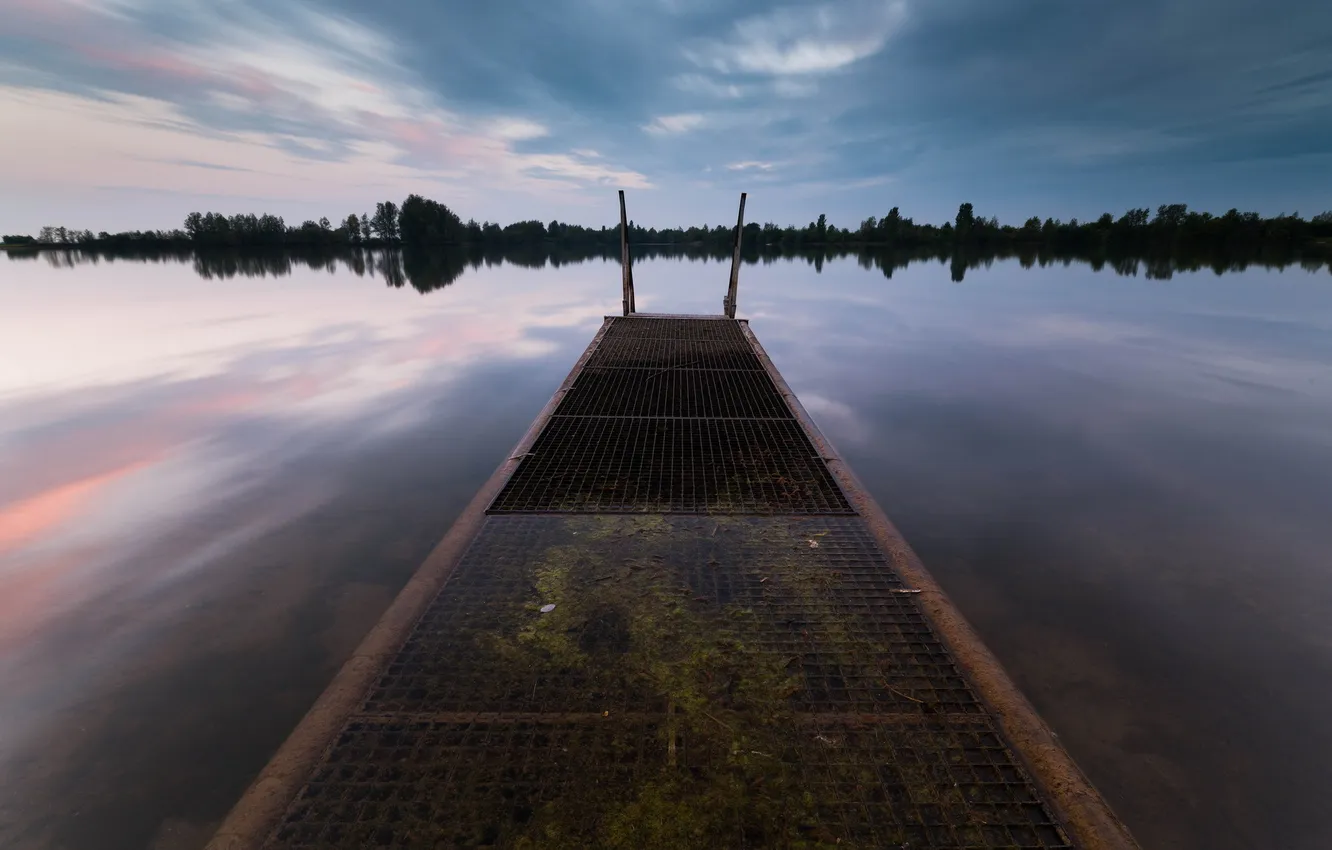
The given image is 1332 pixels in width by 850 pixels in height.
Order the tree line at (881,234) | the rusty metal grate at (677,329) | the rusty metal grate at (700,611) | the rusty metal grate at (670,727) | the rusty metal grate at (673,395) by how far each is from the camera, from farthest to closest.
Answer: the tree line at (881,234) → the rusty metal grate at (677,329) → the rusty metal grate at (673,395) → the rusty metal grate at (700,611) → the rusty metal grate at (670,727)

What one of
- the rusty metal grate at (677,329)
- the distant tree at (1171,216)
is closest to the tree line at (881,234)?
the distant tree at (1171,216)

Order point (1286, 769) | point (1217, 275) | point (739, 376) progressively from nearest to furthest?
point (1286, 769) < point (739, 376) < point (1217, 275)

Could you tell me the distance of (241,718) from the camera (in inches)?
140

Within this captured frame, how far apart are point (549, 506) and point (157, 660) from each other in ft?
9.98

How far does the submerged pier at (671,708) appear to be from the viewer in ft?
7.86

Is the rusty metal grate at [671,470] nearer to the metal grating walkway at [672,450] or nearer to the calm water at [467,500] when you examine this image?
the metal grating walkway at [672,450]

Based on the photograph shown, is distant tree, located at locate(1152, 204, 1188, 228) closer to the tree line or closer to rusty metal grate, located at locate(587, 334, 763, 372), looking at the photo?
the tree line

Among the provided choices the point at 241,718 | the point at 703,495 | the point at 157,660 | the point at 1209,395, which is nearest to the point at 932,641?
the point at 703,495

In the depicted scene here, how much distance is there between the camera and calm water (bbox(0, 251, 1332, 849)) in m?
3.23

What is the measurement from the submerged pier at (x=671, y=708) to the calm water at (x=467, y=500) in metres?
0.91

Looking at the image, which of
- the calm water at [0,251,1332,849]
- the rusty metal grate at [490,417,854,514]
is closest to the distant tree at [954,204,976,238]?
the calm water at [0,251,1332,849]

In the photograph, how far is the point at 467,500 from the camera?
6.66 metres

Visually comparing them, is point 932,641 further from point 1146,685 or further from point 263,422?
point 263,422

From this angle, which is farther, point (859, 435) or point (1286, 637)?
point (859, 435)
